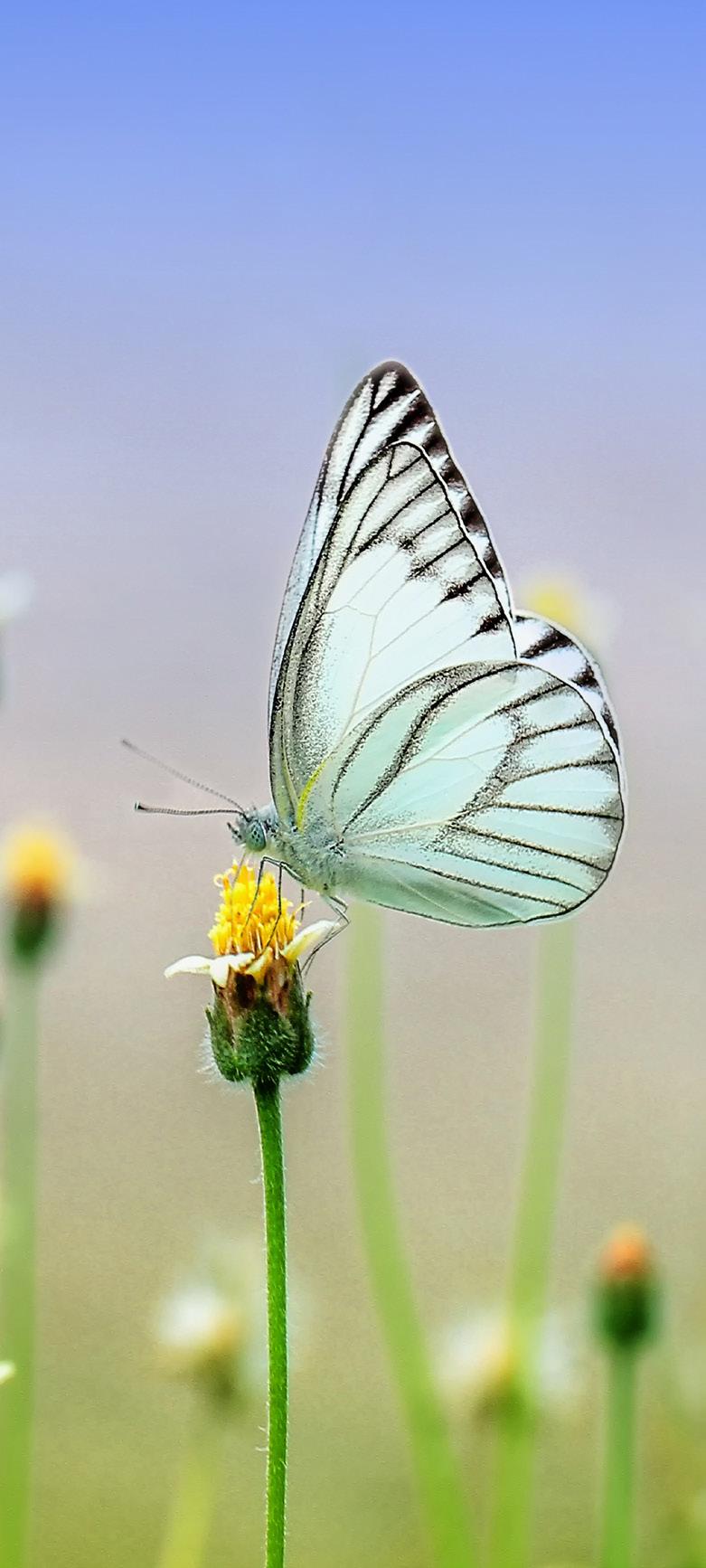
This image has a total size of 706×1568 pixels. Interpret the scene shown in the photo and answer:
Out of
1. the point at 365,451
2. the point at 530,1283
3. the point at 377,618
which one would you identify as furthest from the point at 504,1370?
the point at 365,451

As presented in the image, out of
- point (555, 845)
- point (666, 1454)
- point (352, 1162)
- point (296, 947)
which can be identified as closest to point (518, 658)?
point (555, 845)

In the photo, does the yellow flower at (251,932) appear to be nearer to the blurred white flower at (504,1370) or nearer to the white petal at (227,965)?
the white petal at (227,965)

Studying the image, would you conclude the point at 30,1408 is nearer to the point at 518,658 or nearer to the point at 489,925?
the point at 489,925

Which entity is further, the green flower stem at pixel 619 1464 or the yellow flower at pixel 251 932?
the green flower stem at pixel 619 1464

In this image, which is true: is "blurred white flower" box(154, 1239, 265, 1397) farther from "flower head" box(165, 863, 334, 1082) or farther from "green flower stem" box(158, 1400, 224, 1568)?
"flower head" box(165, 863, 334, 1082)

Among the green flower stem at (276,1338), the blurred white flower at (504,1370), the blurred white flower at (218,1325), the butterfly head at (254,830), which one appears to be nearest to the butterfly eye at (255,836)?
the butterfly head at (254,830)

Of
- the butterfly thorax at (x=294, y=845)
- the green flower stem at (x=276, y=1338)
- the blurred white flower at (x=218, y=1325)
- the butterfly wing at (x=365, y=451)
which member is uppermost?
the butterfly wing at (x=365, y=451)

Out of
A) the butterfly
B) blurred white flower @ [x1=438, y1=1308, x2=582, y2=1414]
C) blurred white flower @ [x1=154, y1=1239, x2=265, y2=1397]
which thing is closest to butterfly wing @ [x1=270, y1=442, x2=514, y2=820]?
the butterfly
